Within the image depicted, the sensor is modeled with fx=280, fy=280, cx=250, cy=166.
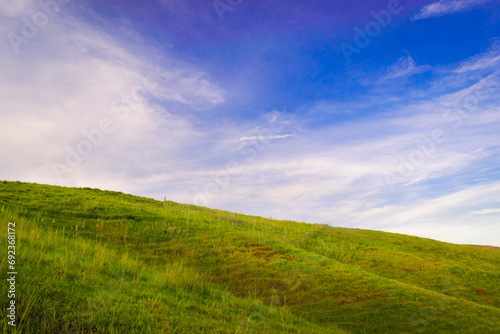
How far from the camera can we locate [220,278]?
44.7ft

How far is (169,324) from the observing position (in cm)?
472

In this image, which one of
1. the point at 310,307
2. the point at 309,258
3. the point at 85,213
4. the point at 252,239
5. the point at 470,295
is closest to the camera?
the point at 310,307

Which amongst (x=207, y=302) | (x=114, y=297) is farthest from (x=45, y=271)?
(x=207, y=302)

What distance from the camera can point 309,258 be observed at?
16.4 meters

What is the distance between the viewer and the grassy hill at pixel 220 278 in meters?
4.75

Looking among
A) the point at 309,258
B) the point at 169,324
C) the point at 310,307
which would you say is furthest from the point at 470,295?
the point at 169,324

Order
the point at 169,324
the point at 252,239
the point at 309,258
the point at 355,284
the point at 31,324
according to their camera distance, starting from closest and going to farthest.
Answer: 1. the point at 31,324
2. the point at 169,324
3. the point at 355,284
4. the point at 309,258
5. the point at 252,239

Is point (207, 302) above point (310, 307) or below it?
above

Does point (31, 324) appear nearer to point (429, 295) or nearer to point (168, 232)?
point (429, 295)

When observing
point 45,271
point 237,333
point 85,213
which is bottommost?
point 237,333

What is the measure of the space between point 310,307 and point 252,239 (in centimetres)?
847

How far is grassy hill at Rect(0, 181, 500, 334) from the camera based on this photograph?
187 inches

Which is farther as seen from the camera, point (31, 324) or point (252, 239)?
point (252, 239)

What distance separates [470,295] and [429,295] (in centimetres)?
437
